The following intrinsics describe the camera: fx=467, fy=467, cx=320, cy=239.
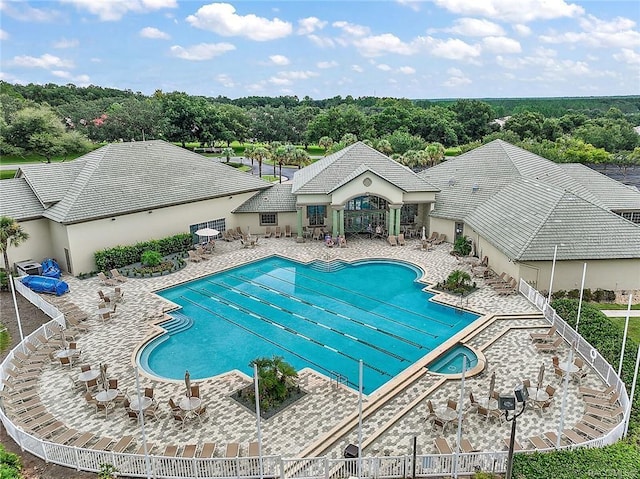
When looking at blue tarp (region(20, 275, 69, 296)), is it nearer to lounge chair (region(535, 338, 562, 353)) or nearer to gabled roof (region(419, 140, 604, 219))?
lounge chair (region(535, 338, 562, 353))

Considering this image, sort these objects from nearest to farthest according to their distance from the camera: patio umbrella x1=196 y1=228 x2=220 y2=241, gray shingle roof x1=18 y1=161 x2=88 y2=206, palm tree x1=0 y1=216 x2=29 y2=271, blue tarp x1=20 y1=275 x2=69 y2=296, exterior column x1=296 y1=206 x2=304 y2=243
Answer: palm tree x1=0 y1=216 x2=29 y2=271
blue tarp x1=20 y1=275 x2=69 y2=296
gray shingle roof x1=18 y1=161 x2=88 y2=206
patio umbrella x1=196 y1=228 x2=220 y2=241
exterior column x1=296 y1=206 x2=304 y2=243

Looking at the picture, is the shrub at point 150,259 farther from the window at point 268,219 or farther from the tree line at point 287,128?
the tree line at point 287,128

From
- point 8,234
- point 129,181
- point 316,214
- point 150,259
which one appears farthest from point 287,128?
point 8,234

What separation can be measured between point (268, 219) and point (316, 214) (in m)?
3.96

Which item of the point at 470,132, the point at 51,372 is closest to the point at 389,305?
the point at 51,372

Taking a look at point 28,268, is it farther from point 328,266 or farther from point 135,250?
point 328,266

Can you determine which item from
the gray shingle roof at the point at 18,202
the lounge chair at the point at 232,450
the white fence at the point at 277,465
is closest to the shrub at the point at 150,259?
the gray shingle roof at the point at 18,202

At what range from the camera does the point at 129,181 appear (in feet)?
104

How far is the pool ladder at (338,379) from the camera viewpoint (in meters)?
17.5

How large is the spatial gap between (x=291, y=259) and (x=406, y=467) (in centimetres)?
1990

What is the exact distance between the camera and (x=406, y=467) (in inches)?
490

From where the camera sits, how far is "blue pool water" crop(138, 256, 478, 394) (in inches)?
766

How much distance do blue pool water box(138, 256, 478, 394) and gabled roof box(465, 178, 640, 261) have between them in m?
5.42

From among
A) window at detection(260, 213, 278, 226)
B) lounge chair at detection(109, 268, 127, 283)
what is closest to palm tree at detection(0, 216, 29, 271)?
lounge chair at detection(109, 268, 127, 283)
